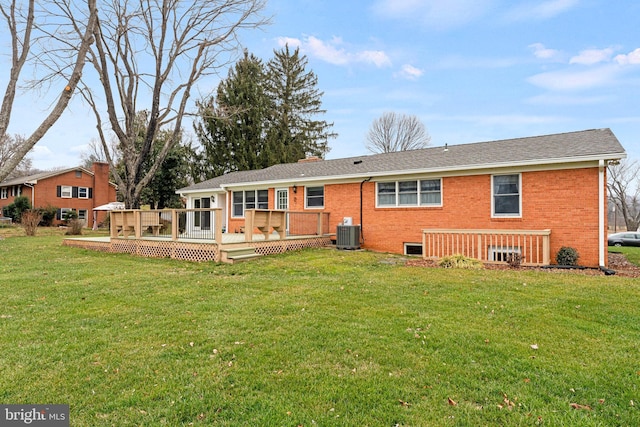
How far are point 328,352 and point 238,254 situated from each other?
7118mm

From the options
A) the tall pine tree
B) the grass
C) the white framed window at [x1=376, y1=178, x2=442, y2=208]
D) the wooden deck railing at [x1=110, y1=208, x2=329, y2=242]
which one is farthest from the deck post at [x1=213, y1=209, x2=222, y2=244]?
the tall pine tree

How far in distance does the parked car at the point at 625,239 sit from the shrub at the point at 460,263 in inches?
880

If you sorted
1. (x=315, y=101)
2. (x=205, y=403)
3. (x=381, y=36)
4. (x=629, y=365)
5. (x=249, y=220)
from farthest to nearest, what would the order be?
(x=315, y=101), (x=381, y=36), (x=249, y=220), (x=629, y=365), (x=205, y=403)

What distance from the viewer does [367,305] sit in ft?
17.7

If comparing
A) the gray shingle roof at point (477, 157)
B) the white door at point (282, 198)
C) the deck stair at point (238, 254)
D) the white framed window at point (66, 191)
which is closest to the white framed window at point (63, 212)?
the white framed window at point (66, 191)

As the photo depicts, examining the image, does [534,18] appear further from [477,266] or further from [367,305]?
[367,305]

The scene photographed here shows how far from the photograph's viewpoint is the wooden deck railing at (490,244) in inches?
372

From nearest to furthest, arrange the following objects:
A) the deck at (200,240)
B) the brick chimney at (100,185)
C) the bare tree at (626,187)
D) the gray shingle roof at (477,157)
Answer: the gray shingle roof at (477,157) < the deck at (200,240) < the brick chimney at (100,185) < the bare tree at (626,187)

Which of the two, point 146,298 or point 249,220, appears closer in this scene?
point 146,298

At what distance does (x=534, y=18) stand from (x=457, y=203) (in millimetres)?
8029

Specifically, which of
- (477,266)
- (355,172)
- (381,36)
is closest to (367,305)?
(477,266)

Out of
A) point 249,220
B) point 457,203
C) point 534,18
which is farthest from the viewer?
point 534,18

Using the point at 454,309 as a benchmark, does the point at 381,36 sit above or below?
above

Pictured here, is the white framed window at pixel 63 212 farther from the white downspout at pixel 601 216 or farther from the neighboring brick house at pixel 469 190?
the white downspout at pixel 601 216
